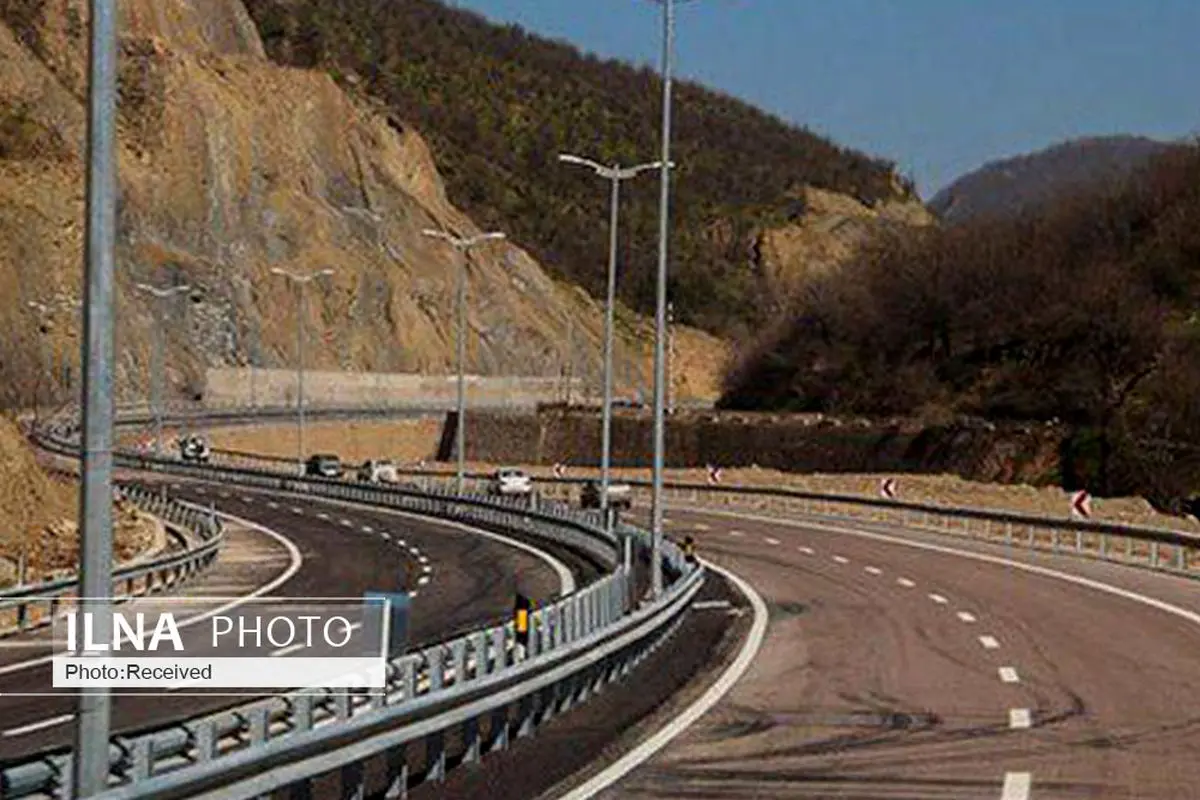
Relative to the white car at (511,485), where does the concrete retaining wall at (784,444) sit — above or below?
above

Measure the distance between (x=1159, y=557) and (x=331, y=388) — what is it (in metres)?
80.9

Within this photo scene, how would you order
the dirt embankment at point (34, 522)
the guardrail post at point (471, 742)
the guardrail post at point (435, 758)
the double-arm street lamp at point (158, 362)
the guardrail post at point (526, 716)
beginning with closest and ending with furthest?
1. the guardrail post at point (435, 758)
2. the guardrail post at point (471, 742)
3. the guardrail post at point (526, 716)
4. the dirt embankment at point (34, 522)
5. the double-arm street lamp at point (158, 362)

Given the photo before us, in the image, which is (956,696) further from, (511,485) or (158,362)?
(158,362)

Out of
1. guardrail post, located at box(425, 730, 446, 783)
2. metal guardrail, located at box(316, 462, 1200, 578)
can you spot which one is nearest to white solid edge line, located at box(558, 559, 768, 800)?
guardrail post, located at box(425, 730, 446, 783)

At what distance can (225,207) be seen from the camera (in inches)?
4850

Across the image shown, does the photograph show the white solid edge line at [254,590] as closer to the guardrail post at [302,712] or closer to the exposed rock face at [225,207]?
the guardrail post at [302,712]

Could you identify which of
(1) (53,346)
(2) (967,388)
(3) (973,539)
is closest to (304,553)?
(3) (973,539)

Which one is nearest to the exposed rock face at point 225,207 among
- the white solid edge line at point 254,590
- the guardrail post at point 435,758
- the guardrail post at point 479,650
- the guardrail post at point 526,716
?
the white solid edge line at point 254,590

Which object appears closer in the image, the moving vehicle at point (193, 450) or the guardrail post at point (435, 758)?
the guardrail post at point (435, 758)

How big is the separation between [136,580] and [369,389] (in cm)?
8904

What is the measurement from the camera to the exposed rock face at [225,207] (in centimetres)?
11031

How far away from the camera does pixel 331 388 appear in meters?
128

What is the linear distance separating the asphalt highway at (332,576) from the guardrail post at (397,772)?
7.00 ft

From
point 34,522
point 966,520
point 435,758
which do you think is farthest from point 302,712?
point 966,520
